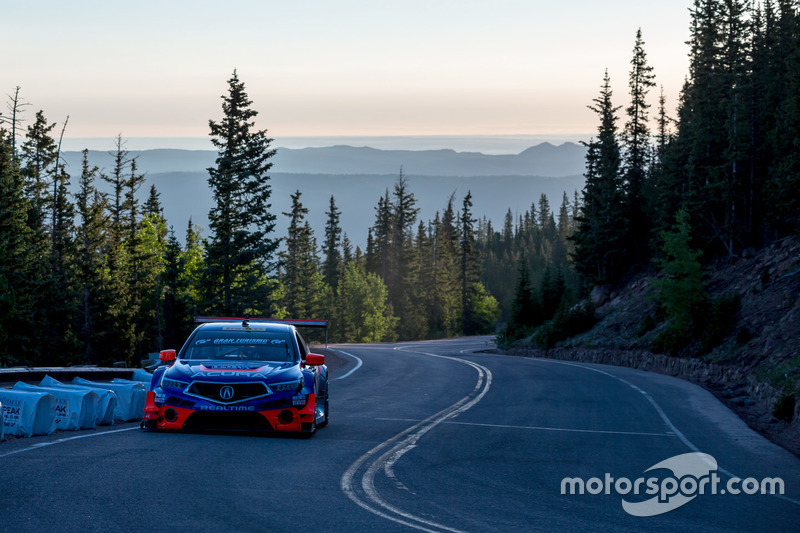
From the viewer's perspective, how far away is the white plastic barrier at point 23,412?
36.0 ft

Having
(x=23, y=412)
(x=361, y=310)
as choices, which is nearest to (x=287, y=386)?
(x=23, y=412)

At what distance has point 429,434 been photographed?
13172 millimetres

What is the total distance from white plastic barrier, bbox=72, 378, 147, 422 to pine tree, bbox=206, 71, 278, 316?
39.5 metres

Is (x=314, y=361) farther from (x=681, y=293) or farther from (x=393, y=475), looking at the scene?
(x=681, y=293)

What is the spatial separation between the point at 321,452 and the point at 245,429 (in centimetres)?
126

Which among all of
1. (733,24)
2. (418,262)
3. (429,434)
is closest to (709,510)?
(429,434)

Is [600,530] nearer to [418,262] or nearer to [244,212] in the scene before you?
[244,212]

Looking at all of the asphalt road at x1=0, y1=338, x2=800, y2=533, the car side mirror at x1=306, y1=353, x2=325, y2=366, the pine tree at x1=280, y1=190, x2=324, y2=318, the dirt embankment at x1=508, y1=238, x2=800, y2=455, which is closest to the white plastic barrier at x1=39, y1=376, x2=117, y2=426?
the asphalt road at x1=0, y1=338, x2=800, y2=533

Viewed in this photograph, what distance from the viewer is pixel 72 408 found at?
11.9 meters

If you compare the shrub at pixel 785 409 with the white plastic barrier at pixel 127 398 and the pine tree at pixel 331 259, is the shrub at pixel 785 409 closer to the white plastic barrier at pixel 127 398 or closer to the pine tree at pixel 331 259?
the white plastic barrier at pixel 127 398

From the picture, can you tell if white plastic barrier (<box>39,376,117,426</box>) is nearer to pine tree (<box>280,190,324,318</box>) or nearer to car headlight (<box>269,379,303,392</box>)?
car headlight (<box>269,379,303,392</box>)

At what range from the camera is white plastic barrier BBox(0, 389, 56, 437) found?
36.0 ft

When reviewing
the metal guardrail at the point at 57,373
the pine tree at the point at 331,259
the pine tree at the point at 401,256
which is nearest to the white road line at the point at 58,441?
the metal guardrail at the point at 57,373

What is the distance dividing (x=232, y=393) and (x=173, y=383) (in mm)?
855
